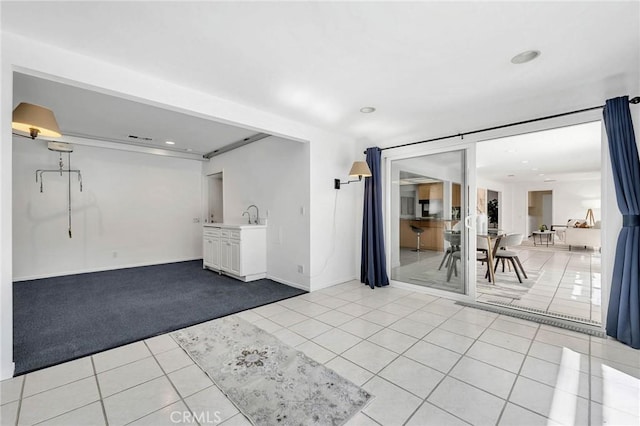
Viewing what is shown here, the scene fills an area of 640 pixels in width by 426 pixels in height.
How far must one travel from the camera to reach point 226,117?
3.17 meters

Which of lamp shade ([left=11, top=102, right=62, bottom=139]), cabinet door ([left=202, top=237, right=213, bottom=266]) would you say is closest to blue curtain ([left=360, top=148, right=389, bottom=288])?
cabinet door ([left=202, top=237, right=213, bottom=266])

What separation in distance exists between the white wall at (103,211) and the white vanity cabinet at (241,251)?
193 centimetres

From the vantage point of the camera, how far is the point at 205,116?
9.96 feet

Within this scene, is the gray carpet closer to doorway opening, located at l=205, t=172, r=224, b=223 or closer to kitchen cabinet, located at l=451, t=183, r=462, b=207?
doorway opening, located at l=205, t=172, r=224, b=223

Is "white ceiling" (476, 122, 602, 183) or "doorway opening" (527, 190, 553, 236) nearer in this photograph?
"white ceiling" (476, 122, 602, 183)

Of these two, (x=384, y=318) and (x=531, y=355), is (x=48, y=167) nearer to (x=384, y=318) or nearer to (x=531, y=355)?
(x=384, y=318)

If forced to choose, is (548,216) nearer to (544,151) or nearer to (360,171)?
(544,151)

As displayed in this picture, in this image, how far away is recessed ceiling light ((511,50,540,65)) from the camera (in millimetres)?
2168

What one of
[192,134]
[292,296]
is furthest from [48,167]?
[292,296]

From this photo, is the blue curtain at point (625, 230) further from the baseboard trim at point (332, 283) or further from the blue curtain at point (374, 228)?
the baseboard trim at point (332, 283)

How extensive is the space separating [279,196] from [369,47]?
3007mm

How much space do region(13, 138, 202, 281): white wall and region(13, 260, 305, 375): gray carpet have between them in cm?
46

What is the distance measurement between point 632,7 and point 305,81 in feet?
7.60

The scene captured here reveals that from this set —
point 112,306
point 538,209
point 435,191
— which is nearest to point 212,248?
point 112,306
